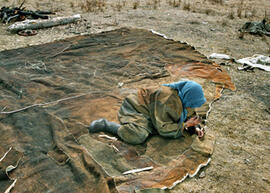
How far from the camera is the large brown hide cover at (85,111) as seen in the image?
2.58m

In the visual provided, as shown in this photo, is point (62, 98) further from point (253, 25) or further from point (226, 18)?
point (226, 18)

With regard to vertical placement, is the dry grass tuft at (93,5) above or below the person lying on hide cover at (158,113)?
above

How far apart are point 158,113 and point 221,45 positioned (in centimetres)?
444

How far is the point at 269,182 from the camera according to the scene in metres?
2.73

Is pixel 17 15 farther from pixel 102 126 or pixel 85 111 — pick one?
pixel 102 126

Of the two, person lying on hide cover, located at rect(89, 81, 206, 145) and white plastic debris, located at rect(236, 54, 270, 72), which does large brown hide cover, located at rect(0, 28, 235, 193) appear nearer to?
person lying on hide cover, located at rect(89, 81, 206, 145)

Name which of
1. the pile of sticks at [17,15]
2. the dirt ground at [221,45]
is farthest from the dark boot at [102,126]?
the pile of sticks at [17,15]

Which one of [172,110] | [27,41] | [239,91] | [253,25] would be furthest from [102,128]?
[253,25]

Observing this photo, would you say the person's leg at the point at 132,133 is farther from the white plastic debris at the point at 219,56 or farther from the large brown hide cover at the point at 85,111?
the white plastic debris at the point at 219,56

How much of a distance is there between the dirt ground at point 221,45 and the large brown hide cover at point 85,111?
0.22 m

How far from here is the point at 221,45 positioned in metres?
6.63

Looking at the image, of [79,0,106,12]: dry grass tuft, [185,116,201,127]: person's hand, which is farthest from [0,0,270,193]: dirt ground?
[185,116,201,127]: person's hand

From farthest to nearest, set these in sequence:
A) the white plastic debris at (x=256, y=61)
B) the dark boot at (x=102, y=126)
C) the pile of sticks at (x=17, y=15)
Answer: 1. the pile of sticks at (x=17, y=15)
2. the white plastic debris at (x=256, y=61)
3. the dark boot at (x=102, y=126)

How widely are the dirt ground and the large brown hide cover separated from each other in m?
Result: 0.22
